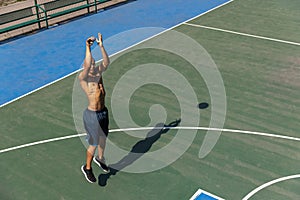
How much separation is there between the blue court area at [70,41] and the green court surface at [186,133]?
0.98 m

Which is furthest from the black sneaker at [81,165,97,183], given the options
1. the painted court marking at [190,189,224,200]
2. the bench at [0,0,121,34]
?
the bench at [0,0,121,34]

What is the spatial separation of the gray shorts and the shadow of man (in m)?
1.03

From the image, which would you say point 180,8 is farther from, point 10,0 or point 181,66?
point 10,0

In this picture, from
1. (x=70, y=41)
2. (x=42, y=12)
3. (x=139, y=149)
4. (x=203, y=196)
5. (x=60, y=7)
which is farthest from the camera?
(x=60, y=7)

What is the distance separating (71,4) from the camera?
18.6m

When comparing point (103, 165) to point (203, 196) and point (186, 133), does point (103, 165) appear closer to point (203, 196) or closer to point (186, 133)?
point (203, 196)

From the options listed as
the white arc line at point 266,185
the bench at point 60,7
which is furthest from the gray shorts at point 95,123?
the bench at point 60,7

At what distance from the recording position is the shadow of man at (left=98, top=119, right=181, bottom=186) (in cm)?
833

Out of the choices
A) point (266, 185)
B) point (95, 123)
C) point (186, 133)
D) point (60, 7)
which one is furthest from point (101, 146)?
point (60, 7)

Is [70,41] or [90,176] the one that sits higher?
[90,176]

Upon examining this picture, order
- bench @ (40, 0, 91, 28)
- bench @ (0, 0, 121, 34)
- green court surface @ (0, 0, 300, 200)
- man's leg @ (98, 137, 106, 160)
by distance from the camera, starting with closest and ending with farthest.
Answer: man's leg @ (98, 137, 106, 160) < green court surface @ (0, 0, 300, 200) < bench @ (0, 0, 121, 34) < bench @ (40, 0, 91, 28)

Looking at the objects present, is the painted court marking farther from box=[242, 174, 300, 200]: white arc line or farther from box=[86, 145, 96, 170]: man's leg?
box=[86, 145, 96, 170]: man's leg

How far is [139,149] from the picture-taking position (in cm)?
915

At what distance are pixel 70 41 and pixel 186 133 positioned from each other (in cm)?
845
